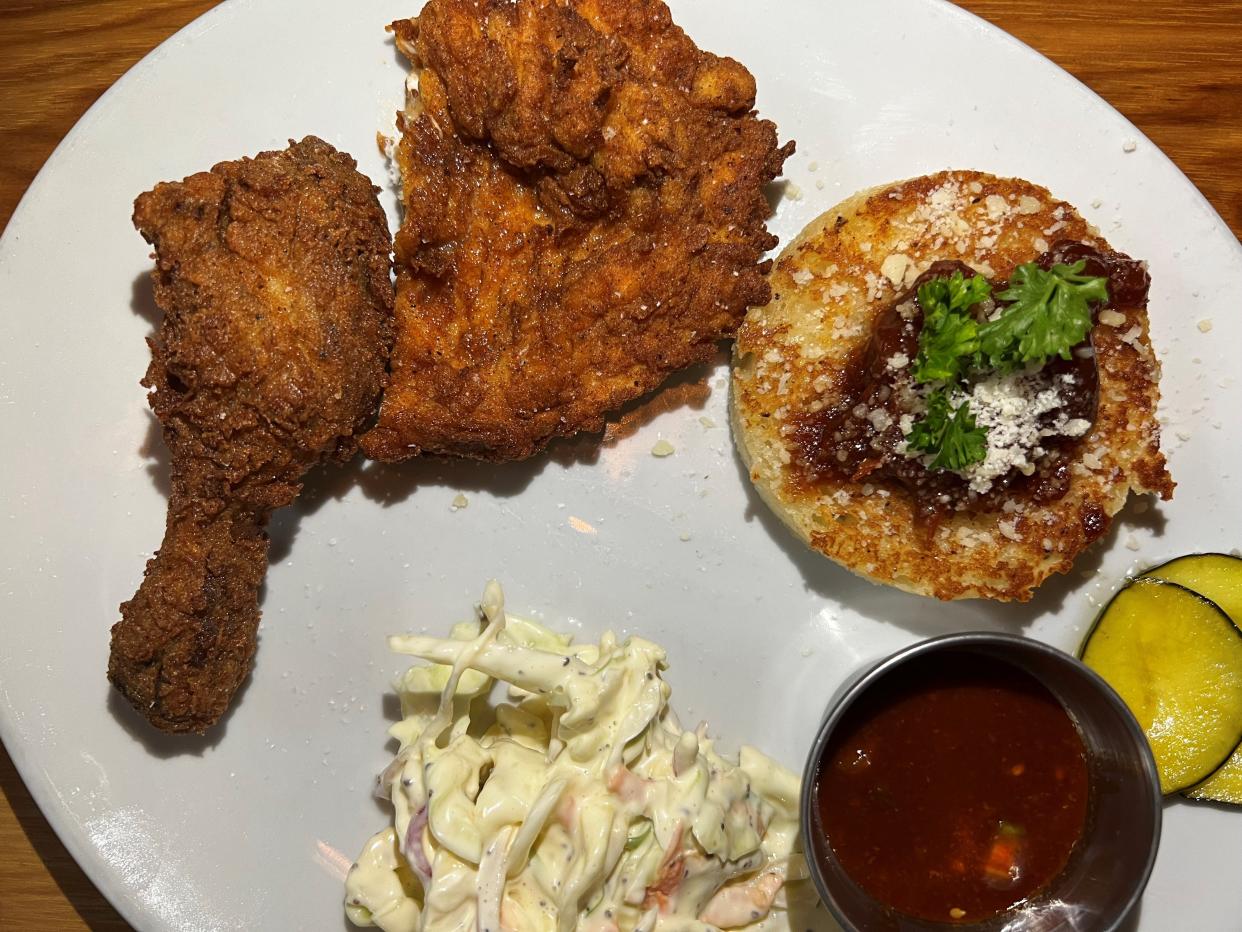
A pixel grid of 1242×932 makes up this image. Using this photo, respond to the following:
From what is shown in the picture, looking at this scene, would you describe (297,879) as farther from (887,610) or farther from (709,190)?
(709,190)

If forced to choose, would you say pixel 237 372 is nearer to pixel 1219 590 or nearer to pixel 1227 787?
pixel 1219 590

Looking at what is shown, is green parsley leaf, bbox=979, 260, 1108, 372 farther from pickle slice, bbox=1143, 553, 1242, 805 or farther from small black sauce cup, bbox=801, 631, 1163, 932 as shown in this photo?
pickle slice, bbox=1143, 553, 1242, 805

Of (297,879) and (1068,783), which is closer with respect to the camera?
(1068,783)

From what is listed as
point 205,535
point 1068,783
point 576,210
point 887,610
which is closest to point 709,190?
point 576,210

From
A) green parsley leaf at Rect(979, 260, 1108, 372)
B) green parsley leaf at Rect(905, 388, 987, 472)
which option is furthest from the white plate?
green parsley leaf at Rect(979, 260, 1108, 372)

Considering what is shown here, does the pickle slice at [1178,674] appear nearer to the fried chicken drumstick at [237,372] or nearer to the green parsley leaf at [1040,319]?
the green parsley leaf at [1040,319]

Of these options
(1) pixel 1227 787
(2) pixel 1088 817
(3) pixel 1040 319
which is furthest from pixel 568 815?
(1) pixel 1227 787
